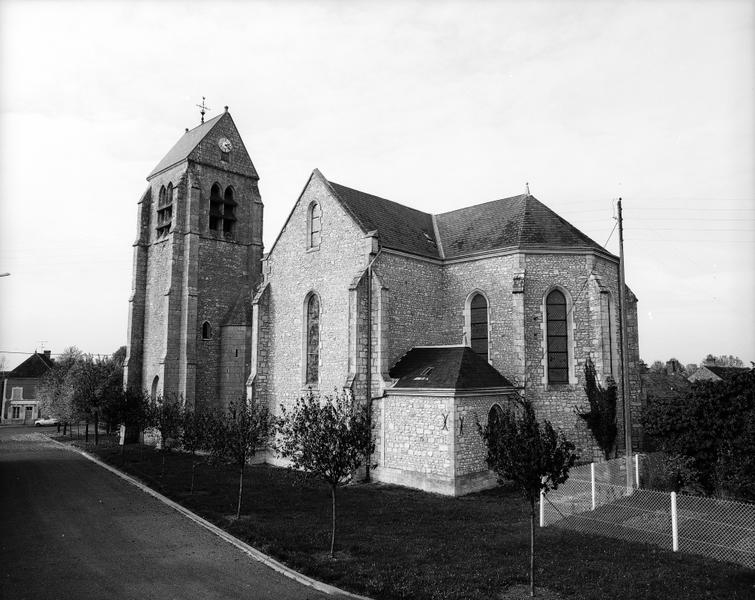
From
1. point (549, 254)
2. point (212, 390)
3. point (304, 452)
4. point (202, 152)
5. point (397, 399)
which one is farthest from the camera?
point (202, 152)

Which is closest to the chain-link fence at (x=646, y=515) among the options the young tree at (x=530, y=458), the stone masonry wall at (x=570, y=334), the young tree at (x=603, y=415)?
the young tree at (x=603, y=415)

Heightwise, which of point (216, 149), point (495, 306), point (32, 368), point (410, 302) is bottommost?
point (32, 368)

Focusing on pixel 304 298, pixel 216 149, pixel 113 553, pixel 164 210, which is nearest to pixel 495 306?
pixel 304 298

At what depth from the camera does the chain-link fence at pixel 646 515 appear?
444 inches

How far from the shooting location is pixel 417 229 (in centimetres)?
2684

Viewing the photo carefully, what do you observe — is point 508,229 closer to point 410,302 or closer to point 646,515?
point 410,302

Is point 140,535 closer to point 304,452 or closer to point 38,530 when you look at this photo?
point 38,530

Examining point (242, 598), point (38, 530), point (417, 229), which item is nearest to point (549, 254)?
point (417, 229)

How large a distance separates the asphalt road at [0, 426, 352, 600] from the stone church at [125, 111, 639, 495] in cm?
840

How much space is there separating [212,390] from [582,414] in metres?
21.5

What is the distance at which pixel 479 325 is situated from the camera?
24203mm

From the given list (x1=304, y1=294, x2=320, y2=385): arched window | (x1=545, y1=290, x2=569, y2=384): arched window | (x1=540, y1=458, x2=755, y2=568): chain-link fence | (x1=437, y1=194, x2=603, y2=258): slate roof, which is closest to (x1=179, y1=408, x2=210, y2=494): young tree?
(x1=304, y1=294, x2=320, y2=385): arched window

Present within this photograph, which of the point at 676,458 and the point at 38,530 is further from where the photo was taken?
the point at 676,458

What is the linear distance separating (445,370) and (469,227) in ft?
30.3
